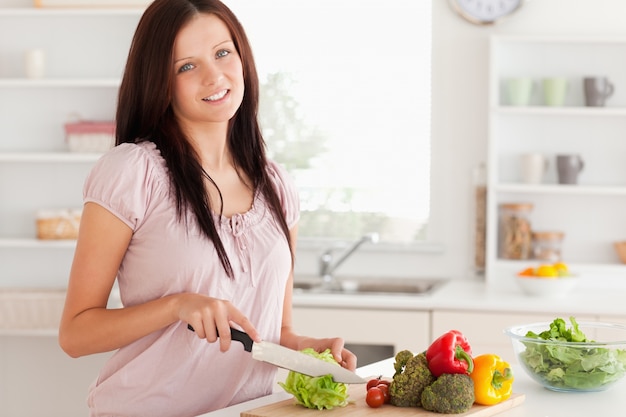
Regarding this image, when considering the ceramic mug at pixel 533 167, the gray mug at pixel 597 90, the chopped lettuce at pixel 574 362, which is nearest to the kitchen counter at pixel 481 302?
the ceramic mug at pixel 533 167

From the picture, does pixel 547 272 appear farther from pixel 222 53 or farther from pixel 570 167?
pixel 222 53

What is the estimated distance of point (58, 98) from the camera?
4578 millimetres

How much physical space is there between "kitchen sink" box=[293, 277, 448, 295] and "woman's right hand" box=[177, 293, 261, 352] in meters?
2.57

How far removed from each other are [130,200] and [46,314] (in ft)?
8.68

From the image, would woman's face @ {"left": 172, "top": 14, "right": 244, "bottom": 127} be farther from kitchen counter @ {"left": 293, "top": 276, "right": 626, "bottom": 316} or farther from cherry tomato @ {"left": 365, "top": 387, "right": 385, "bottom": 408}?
kitchen counter @ {"left": 293, "top": 276, "right": 626, "bottom": 316}

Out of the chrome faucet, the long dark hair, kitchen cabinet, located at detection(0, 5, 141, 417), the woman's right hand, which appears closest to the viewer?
the woman's right hand

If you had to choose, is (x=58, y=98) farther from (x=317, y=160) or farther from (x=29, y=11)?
(x=317, y=160)

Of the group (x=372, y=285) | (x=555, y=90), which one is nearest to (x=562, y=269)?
(x=555, y=90)

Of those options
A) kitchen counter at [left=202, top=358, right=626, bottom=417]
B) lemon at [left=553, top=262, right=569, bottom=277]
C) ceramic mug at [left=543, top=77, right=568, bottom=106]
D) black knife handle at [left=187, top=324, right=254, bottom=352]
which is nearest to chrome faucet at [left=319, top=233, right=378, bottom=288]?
lemon at [left=553, top=262, right=569, bottom=277]

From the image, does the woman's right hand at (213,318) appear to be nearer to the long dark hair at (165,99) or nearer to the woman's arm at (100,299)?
the woman's arm at (100,299)

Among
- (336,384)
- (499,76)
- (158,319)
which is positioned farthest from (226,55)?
(499,76)

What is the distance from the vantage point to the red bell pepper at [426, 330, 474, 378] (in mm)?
1865

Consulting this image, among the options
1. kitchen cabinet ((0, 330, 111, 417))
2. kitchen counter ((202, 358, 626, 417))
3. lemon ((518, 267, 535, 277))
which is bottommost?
kitchen cabinet ((0, 330, 111, 417))

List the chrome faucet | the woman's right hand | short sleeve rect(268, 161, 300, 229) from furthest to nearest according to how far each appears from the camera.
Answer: the chrome faucet → short sleeve rect(268, 161, 300, 229) → the woman's right hand
